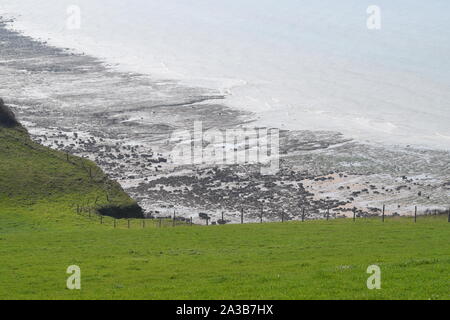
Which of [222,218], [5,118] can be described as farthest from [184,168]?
[5,118]

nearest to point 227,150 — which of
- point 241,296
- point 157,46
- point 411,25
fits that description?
point 241,296

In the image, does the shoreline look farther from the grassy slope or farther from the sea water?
the grassy slope

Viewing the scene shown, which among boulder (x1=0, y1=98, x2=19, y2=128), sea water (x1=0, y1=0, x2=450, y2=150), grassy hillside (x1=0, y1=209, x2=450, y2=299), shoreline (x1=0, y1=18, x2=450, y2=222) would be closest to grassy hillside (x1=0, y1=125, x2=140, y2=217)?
boulder (x1=0, y1=98, x2=19, y2=128)

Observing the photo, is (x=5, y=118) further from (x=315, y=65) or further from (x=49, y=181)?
(x=315, y=65)

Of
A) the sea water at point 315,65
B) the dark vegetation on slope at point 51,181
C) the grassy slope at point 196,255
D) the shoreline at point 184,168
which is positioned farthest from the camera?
the sea water at point 315,65

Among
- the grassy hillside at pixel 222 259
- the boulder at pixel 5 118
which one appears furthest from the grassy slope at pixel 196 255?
the boulder at pixel 5 118

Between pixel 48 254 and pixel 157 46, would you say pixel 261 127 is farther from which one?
pixel 157 46

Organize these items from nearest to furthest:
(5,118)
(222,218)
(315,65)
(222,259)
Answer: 1. (222,259)
2. (222,218)
3. (5,118)
4. (315,65)

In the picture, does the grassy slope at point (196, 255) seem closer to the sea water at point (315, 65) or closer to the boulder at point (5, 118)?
the boulder at point (5, 118)
